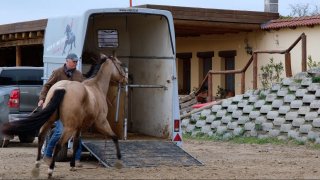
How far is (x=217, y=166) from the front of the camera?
545 inches

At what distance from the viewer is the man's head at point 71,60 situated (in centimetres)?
1313

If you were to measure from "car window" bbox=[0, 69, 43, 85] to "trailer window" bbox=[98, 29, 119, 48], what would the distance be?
358 cm

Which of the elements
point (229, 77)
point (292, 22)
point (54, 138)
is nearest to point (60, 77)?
point (54, 138)

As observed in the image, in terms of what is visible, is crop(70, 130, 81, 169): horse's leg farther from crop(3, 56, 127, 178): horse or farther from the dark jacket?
the dark jacket

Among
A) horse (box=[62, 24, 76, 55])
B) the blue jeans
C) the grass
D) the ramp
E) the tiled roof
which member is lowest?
the grass

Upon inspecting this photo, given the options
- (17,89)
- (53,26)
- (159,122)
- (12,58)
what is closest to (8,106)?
(17,89)

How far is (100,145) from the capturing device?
14.0m

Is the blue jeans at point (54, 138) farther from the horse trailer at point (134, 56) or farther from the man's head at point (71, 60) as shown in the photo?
the horse trailer at point (134, 56)

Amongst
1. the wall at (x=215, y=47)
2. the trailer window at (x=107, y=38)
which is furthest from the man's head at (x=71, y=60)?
the wall at (x=215, y=47)

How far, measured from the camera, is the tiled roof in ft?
80.4

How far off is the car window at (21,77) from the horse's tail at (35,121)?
6719 millimetres

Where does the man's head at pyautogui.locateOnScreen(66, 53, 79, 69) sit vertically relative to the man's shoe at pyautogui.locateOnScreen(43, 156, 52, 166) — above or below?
above

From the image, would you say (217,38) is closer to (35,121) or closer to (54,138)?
(54,138)

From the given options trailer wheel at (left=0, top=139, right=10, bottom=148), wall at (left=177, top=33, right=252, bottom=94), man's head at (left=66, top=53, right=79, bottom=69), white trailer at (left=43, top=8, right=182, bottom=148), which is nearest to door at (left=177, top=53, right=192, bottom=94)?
wall at (left=177, top=33, right=252, bottom=94)
